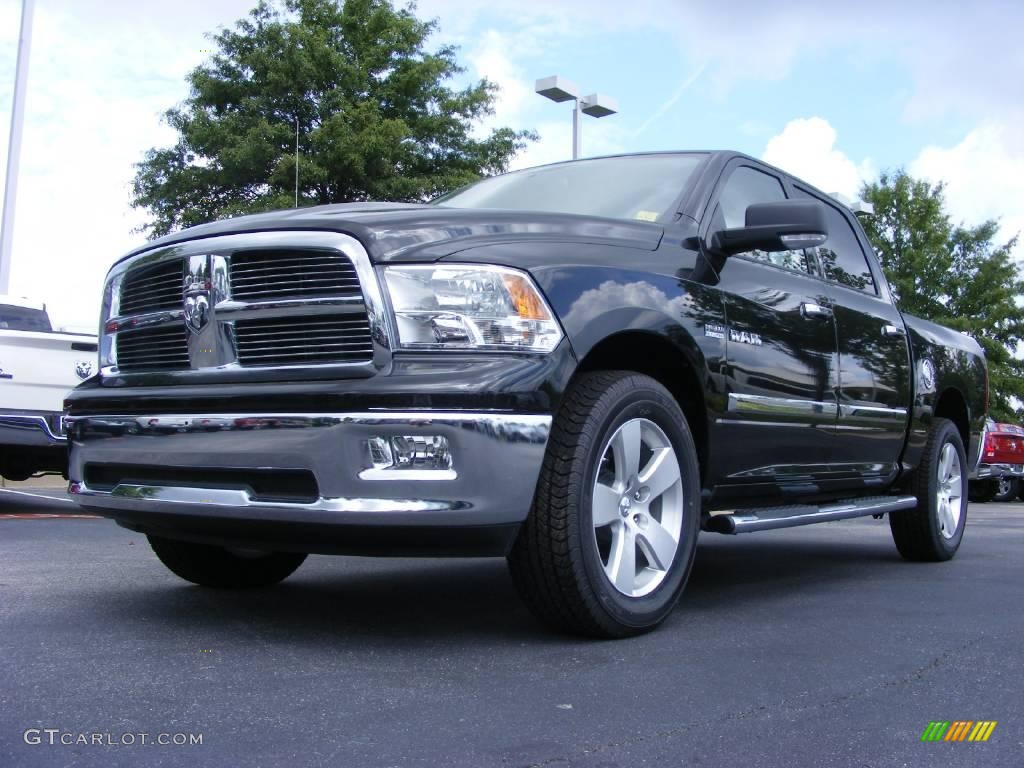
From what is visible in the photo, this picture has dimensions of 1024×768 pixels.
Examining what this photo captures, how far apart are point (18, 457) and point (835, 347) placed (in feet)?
21.3

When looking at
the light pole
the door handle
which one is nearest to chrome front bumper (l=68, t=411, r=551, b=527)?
the door handle

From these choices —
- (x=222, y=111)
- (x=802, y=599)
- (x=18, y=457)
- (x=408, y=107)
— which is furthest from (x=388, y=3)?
(x=802, y=599)

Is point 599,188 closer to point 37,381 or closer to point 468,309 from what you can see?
point 468,309

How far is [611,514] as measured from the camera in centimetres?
344

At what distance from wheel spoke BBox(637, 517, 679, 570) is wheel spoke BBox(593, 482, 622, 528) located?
161 millimetres

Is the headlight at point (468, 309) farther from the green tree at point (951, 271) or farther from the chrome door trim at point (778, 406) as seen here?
the green tree at point (951, 271)

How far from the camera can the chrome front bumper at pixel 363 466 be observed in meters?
3.00

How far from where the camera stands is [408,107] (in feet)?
68.3

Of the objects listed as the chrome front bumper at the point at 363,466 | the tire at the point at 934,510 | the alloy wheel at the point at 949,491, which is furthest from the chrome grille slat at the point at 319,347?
the alloy wheel at the point at 949,491

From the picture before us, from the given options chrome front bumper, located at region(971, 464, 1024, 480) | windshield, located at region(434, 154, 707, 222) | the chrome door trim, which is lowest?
chrome front bumper, located at region(971, 464, 1024, 480)

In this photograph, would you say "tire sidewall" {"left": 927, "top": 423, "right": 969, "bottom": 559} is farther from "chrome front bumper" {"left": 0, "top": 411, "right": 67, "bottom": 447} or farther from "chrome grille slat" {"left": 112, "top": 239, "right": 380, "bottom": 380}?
"chrome front bumper" {"left": 0, "top": 411, "right": 67, "bottom": 447}

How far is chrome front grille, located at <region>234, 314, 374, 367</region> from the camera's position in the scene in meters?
3.16

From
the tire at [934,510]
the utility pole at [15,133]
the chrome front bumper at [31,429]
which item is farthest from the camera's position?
the utility pole at [15,133]

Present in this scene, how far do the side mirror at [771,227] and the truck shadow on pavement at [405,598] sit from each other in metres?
1.35
